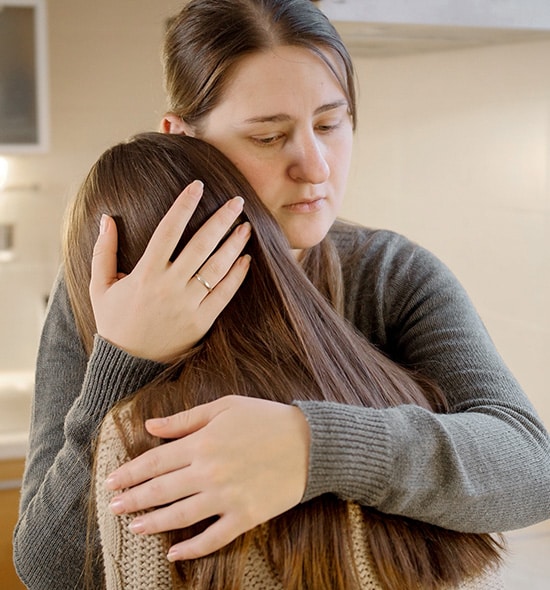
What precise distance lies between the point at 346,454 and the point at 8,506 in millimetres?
1717

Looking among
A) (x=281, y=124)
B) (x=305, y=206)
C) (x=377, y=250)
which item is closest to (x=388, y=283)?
(x=377, y=250)

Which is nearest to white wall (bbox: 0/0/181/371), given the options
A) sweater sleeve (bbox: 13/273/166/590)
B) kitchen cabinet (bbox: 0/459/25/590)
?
kitchen cabinet (bbox: 0/459/25/590)

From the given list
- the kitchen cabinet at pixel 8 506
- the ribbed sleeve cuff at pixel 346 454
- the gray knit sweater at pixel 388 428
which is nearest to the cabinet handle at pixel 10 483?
the kitchen cabinet at pixel 8 506

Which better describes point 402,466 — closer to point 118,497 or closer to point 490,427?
point 490,427

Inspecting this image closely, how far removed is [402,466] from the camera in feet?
2.90

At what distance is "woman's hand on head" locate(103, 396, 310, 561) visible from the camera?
2.71 feet

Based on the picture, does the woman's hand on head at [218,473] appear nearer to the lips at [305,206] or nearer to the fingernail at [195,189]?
the fingernail at [195,189]

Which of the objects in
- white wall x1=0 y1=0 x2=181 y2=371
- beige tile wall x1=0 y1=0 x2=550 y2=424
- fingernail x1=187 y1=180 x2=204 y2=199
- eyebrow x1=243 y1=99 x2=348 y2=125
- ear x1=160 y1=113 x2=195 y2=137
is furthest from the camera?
white wall x1=0 y1=0 x2=181 y2=371

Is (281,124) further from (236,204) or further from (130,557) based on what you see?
(130,557)

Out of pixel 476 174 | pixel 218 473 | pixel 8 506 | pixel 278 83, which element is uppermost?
pixel 278 83

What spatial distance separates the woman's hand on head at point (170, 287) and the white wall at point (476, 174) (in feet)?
4.06

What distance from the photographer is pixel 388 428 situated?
89 centimetres

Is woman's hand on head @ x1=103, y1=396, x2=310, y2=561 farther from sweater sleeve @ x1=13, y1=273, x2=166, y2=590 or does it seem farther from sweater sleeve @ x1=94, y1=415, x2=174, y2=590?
sweater sleeve @ x1=13, y1=273, x2=166, y2=590

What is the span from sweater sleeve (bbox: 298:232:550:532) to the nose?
28 centimetres
